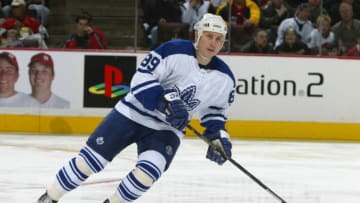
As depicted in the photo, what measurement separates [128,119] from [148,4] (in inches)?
220

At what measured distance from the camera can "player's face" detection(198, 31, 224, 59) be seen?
4.25 metres

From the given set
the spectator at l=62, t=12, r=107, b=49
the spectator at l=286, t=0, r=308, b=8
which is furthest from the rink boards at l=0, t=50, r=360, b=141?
Answer: the spectator at l=286, t=0, r=308, b=8

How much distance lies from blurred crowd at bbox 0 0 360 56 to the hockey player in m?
5.28

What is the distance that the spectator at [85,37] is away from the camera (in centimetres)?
959

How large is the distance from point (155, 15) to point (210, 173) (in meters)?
3.44

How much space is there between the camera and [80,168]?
13.9 ft

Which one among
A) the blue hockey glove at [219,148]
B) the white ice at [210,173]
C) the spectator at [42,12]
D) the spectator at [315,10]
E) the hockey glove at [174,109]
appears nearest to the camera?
the hockey glove at [174,109]

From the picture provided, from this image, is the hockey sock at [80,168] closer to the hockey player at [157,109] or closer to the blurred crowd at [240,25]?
the hockey player at [157,109]

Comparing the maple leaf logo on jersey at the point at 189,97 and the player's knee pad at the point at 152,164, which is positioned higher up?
the maple leaf logo on jersey at the point at 189,97

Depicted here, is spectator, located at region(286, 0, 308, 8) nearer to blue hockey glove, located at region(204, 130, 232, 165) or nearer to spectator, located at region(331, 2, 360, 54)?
spectator, located at region(331, 2, 360, 54)

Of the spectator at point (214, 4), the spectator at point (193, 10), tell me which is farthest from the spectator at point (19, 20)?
the spectator at point (214, 4)

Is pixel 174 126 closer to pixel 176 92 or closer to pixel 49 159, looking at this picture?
pixel 176 92

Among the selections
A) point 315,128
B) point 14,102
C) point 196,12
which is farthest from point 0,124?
point 315,128

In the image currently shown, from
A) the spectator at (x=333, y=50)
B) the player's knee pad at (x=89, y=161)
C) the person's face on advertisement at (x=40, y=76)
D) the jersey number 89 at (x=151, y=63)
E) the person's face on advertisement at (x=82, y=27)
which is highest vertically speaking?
the jersey number 89 at (x=151, y=63)
